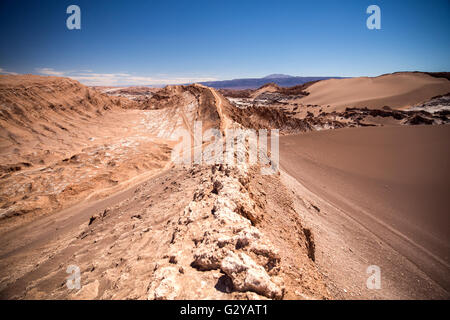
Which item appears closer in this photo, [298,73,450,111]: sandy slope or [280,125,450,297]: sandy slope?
[280,125,450,297]: sandy slope

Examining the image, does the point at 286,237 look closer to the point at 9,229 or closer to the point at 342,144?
the point at 9,229

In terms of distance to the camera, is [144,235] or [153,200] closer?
[144,235]

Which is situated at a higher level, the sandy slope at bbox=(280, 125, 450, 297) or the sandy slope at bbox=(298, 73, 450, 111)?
the sandy slope at bbox=(298, 73, 450, 111)

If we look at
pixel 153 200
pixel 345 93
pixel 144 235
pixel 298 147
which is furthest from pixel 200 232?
pixel 345 93

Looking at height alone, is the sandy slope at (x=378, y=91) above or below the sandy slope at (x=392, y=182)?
above

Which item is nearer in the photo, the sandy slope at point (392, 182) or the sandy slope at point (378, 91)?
the sandy slope at point (392, 182)
